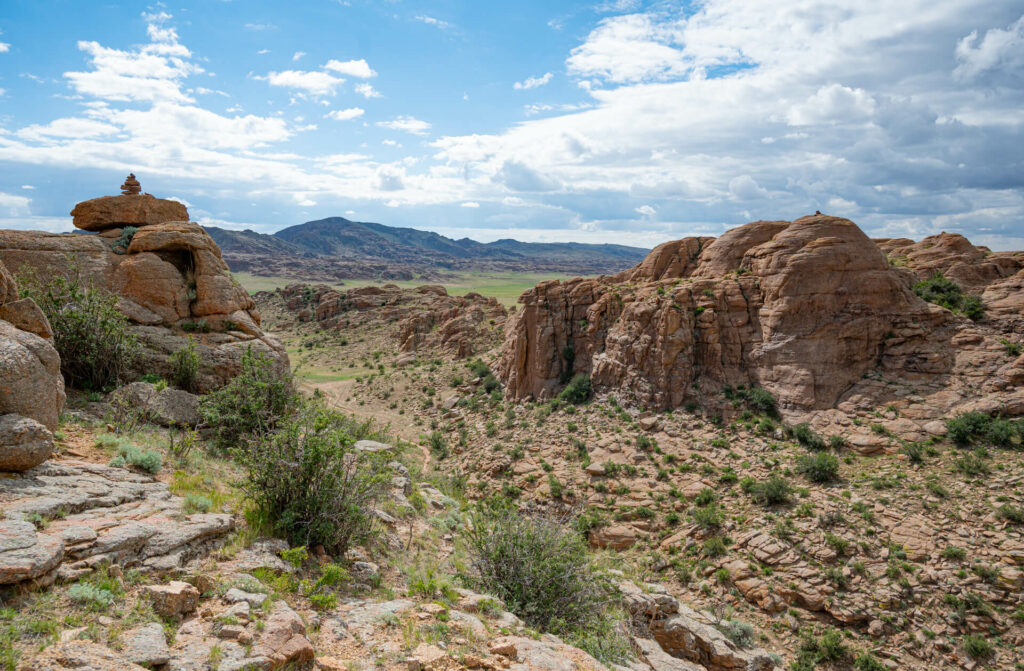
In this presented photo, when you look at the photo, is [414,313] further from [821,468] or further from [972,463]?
[972,463]

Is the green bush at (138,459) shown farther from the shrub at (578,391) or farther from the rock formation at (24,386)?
the shrub at (578,391)

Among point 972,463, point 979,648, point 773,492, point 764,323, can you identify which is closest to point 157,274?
point 773,492

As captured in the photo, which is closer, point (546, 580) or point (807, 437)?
point (546, 580)

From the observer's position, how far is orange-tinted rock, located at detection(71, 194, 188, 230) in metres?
16.8

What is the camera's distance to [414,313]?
59.9 m

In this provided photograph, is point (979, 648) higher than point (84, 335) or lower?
lower

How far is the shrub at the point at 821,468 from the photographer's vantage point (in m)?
19.2

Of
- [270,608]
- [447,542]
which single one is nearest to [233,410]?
[447,542]

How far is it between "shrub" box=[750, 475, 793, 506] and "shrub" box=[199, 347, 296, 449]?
18087mm

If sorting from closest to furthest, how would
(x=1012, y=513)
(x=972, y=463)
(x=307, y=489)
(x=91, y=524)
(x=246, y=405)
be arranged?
(x=91, y=524) → (x=307, y=489) → (x=246, y=405) → (x=1012, y=513) → (x=972, y=463)

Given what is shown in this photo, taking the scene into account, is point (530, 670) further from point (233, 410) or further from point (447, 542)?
point (233, 410)

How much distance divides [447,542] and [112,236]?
15.9m

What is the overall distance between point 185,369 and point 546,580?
11.6m

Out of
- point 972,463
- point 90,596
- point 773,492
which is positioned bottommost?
point 773,492
